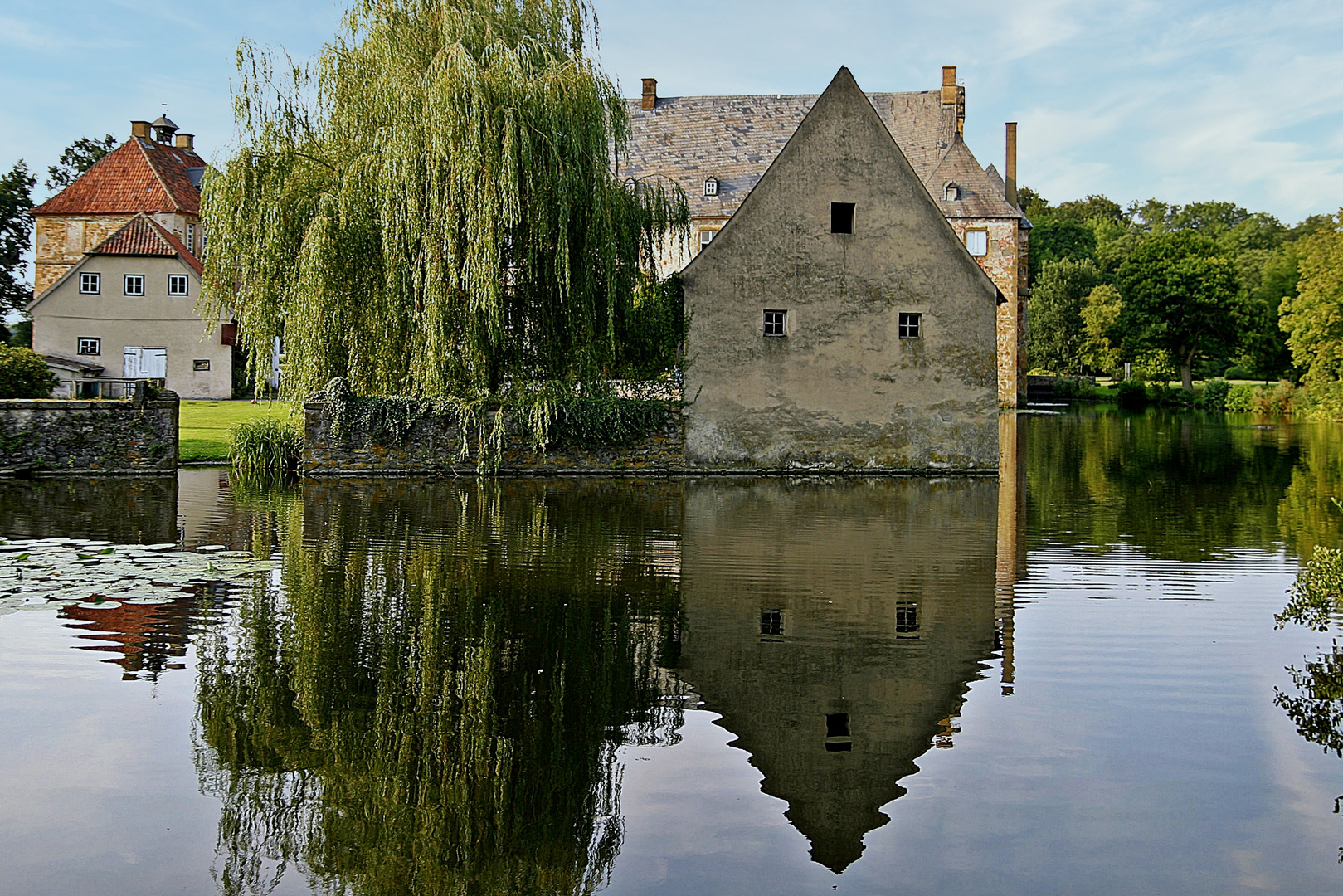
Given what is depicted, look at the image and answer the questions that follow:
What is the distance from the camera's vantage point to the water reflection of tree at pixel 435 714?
4.65 metres

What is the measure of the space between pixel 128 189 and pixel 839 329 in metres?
41.2

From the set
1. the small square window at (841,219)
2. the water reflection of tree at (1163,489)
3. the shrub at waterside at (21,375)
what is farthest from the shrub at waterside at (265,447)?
the water reflection of tree at (1163,489)

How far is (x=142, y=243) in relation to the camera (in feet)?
148

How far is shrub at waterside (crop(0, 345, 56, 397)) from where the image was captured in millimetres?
27188

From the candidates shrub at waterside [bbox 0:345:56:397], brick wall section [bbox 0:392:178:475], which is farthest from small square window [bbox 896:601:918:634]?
shrub at waterside [bbox 0:345:56:397]

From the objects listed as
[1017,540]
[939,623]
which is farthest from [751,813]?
[1017,540]

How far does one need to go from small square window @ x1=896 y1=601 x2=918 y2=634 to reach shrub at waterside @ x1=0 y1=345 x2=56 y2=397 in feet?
81.6

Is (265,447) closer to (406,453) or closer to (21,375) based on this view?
(406,453)

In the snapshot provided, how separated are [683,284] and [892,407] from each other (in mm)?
4854

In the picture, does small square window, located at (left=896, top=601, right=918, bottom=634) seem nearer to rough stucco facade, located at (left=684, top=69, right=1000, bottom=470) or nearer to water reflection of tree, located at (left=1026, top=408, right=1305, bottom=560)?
water reflection of tree, located at (left=1026, top=408, right=1305, bottom=560)

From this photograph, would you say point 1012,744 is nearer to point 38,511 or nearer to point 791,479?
point 38,511

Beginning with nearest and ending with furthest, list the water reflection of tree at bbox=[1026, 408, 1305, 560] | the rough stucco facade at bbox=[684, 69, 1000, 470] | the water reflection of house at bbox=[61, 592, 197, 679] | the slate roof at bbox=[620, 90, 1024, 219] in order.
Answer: the water reflection of house at bbox=[61, 592, 197, 679] → the water reflection of tree at bbox=[1026, 408, 1305, 560] → the rough stucco facade at bbox=[684, 69, 1000, 470] → the slate roof at bbox=[620, 90, 1024, 219]

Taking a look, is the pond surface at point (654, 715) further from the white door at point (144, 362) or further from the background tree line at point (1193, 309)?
the background tree line at point (1193, 309)

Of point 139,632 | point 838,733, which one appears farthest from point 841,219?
point 838,733
